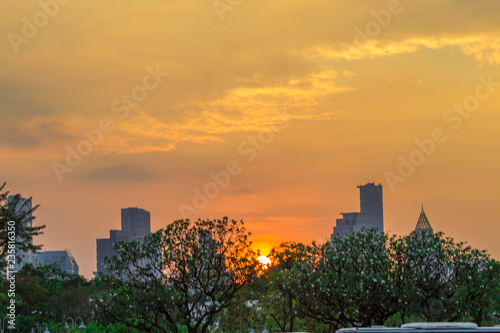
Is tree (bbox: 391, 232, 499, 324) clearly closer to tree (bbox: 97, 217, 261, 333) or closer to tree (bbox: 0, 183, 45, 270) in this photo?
tree (bbox: 97, 217, 261, 333)

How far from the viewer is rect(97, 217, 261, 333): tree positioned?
37.4m

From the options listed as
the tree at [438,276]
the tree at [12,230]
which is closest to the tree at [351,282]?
the tree at [438,276]

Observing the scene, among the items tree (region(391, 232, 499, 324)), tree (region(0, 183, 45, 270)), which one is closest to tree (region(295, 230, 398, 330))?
tree (region(391, 232, 499, 324))

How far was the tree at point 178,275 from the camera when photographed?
1471 inches

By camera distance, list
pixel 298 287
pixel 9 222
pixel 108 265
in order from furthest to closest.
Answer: pixel 9 222 → pixel 298 287 → pixel 108 265

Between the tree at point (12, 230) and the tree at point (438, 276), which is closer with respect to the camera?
the tree at point (438, 276)

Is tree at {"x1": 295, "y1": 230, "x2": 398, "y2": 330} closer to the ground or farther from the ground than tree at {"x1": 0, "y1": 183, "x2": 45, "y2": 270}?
closer to the ground

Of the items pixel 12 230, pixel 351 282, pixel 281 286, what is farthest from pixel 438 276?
pixel 12 230

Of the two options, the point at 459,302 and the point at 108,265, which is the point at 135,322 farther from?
the point at 459,302

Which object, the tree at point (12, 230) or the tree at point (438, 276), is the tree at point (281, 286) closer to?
the tree at point (438, 276)

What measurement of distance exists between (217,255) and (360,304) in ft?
25.6

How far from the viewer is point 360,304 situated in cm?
3834

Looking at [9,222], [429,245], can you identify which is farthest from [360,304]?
[9,222]

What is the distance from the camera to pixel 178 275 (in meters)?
38.4
